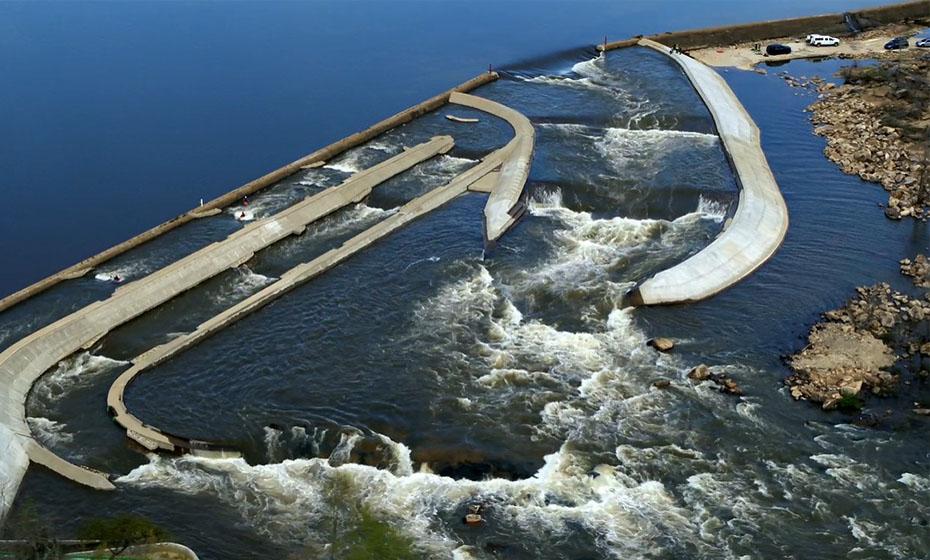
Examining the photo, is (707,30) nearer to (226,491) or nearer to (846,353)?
(846,353)

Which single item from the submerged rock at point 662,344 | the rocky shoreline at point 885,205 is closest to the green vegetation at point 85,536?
the submerged rock at point 662,344

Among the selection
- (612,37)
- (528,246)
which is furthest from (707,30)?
(528,246)

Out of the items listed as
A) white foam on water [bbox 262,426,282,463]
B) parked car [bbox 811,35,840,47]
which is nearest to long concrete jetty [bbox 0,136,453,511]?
white foam on water [bbox 262,426,282,463]

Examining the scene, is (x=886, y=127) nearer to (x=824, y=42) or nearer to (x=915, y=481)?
(x=824, y=42)

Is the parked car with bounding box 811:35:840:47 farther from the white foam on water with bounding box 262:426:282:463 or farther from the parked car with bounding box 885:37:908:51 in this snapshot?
the white foam on water with bounding box 262:426:282:463

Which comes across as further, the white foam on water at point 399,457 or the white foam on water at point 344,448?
the white foam on water at point 344,448

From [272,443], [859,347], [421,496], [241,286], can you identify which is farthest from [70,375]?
[859,347]

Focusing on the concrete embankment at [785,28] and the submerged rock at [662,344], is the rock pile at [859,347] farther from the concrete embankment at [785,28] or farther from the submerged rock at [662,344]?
the concrete embankment at [785,28]
